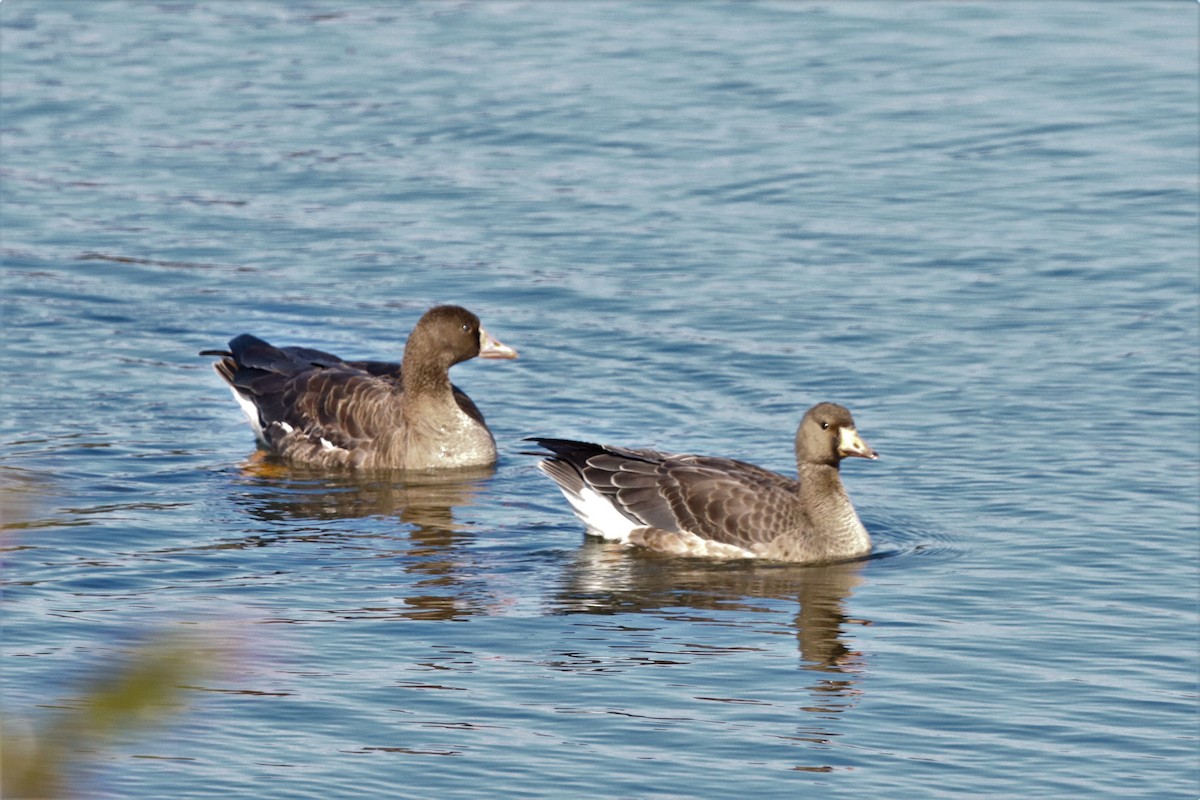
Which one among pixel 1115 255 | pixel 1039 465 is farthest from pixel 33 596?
pixel 1115 255

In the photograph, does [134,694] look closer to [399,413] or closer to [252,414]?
[399,413]

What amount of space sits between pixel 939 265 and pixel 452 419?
702cm

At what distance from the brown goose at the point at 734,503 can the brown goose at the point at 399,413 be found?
233cm

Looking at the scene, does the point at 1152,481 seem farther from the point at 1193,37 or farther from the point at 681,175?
the point at 1193,37

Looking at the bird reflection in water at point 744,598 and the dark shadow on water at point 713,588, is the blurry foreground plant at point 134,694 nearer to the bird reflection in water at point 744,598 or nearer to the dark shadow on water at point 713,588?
the bird reflection in water at point 744,598

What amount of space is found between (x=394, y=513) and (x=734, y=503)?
2953 mm

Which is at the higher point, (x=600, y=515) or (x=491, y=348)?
(x=491, y=348)

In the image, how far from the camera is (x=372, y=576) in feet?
40.4

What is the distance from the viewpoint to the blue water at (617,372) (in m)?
9.47

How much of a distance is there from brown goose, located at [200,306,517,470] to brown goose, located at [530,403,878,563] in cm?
233

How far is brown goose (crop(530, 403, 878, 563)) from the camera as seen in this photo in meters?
13.1

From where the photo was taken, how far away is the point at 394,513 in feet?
47.3

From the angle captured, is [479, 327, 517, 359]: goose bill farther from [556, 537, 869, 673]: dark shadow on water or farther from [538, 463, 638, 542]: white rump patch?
[556, 537, 869, 673]: dark shadow on water

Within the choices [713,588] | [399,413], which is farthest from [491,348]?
[713,588]
